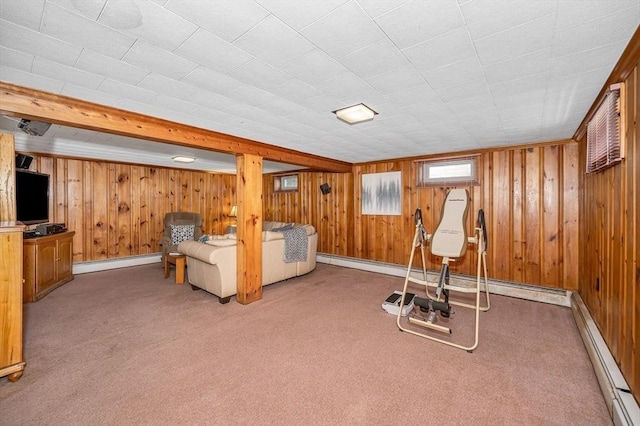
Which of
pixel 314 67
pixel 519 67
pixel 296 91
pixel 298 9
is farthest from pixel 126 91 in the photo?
pixel 519 67

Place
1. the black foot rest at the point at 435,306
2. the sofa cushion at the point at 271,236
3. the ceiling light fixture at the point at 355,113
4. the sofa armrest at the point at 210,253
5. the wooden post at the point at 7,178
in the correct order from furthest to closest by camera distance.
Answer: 1. the sofa cushion at the point at 271,236
2. the sofa armrest at the point at 210,253
3. the black foot rest at the point at 435,306
4. the wooden post at the point at 7,178
5. the ceiling light fixture at the point at 355,113

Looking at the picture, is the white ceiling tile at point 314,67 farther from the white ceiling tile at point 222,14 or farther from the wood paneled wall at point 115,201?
the wood paneled wall at point 115,201

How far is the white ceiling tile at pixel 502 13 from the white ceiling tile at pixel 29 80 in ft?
9.13

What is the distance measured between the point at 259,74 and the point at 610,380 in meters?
3.18

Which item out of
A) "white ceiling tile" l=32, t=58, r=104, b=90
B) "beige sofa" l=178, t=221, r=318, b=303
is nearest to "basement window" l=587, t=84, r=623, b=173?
"white ceiling tile" l=32, t=58, r=104, b=90

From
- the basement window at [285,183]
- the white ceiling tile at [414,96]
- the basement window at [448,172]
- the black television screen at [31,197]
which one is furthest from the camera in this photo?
the basement window at [285,183]

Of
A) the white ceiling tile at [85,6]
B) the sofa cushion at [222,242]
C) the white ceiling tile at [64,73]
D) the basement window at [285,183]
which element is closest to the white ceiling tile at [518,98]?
the white ceiling tile at [85,6]

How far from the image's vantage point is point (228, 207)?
7.69 metres

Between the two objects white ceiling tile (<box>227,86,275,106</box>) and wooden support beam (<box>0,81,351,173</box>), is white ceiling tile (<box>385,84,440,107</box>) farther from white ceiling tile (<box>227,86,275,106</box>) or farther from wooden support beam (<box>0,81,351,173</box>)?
wooden support beam (<box>0,81,351,173</box>)

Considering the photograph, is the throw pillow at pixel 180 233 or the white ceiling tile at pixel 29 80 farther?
the throw pillow at pixel 180 233

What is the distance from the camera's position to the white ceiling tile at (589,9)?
1197 millimetres

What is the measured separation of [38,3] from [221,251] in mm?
2774

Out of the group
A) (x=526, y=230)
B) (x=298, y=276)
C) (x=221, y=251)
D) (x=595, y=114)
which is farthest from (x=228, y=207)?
(x=595, y=114)

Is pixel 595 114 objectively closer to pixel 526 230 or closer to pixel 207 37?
pixel 526 230
